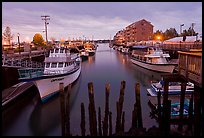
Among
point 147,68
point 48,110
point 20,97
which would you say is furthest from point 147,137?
point 147,68

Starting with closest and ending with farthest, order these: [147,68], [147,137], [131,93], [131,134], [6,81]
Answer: [147,137] < [131,134] < [6,81] < [131,93] < [147,68]

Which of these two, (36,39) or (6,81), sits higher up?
(36,39)

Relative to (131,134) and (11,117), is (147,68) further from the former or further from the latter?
(131,134)

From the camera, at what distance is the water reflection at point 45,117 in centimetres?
1537

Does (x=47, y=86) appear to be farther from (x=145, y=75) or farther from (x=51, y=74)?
(x=145, y=75)

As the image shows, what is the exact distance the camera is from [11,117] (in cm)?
1672

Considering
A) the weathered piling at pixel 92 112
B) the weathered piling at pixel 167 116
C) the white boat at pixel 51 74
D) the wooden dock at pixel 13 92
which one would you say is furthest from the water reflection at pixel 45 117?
the weathered piling at pixel 167 116

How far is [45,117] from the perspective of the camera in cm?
1750

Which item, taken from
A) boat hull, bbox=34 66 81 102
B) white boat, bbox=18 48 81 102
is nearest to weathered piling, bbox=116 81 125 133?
white boat, bbox=18 48 81 102

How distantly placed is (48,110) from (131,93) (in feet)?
35.0

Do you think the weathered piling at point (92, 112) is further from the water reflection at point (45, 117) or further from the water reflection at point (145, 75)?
the water reflection at point (145, 75)

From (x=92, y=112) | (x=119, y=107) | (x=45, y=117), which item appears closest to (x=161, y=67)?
(x=45, y=117)

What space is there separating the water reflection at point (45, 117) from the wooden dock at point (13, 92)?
7.67 ft

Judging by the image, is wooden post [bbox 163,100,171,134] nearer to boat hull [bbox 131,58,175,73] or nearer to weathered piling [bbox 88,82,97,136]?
weathered piling [bbox 88,82,97,136]
